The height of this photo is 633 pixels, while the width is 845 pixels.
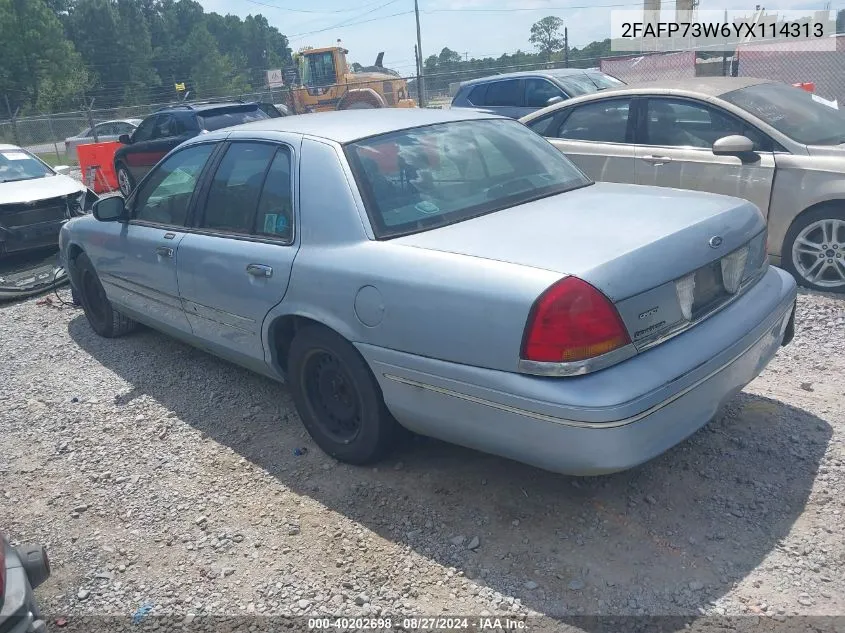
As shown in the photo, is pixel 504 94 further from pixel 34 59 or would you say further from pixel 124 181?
pixel 34 59

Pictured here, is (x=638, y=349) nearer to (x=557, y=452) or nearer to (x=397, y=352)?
(x=557, y=452)

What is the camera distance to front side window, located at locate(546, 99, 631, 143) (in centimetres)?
637

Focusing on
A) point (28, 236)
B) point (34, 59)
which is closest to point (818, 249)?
point (28, 236)

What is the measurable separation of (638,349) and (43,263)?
26.2ft

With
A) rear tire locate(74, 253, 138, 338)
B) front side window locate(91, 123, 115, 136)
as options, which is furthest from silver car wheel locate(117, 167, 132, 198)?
front side window locate(91, 123, 115, 136)

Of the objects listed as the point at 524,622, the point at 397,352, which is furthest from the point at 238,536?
the point at 524,622

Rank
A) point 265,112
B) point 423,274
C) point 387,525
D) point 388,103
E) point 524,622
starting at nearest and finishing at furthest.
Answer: point 524,622
point 423,274
point 387,525
point 265,112
point 388,103

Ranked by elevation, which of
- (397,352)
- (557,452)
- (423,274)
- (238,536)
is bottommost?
(238,536)

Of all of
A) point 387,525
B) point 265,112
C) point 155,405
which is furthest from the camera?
point 265,112

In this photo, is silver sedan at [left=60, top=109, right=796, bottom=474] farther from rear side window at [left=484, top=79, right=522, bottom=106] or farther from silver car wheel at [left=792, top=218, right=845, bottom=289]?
rear side window at [left=484, top=79, right=522, bottom=106]

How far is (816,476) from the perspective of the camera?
316 cm

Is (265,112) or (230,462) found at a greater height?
(265,112)

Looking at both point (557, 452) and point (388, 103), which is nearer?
point (557, 452)

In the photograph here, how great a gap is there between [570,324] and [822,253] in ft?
11.9
